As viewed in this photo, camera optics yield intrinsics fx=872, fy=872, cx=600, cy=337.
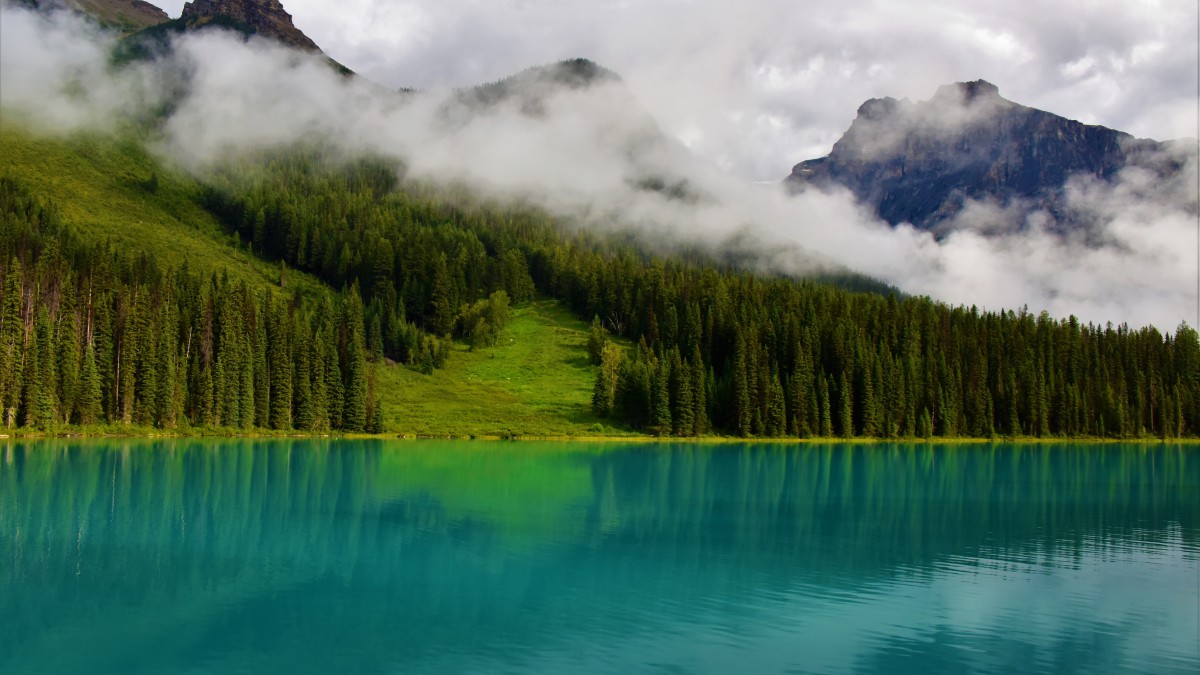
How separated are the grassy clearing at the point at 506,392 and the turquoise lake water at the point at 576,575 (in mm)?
60687

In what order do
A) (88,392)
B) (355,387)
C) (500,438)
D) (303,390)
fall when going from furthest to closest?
(355,387) → (303,390) → (500,438) → (88,392)

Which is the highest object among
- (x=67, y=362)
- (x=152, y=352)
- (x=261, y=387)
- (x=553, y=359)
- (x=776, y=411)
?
(x=553, y=359)

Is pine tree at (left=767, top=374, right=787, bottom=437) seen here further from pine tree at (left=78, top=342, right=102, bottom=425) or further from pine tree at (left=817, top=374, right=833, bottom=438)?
pine tree at (left=78, top=342, right=102, bottom=425)

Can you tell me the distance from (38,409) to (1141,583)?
10652 cm

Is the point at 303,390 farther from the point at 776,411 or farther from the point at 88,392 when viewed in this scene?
the point at 776,411

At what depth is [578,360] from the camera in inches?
6791

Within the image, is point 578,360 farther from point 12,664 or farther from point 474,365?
point 12,664

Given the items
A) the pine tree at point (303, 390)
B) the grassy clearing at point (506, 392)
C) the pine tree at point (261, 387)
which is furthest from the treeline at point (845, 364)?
the pine tree at point (261, 387)

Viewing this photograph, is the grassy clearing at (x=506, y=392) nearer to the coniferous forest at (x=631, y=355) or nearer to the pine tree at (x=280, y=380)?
the coniferous forest at (x=631, y=355)

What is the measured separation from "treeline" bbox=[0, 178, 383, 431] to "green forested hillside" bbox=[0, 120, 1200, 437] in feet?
1.03

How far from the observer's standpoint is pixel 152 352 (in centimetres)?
11131

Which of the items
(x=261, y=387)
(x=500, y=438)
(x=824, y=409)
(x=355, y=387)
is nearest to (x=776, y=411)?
(x=824, y=409)

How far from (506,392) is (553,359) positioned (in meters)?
24.1

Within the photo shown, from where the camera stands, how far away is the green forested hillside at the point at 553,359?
376 feet
